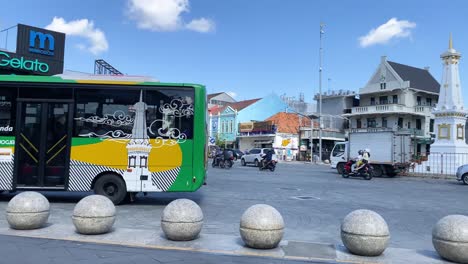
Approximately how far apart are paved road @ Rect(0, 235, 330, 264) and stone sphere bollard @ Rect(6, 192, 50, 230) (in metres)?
0.74

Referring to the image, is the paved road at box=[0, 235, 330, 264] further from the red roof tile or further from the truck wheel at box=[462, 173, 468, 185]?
the red roof tile

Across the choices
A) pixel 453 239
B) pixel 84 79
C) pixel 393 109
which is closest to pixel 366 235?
pixel 453 239

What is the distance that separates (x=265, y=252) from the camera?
6.79m

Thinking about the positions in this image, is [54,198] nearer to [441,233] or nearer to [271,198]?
[271,198]

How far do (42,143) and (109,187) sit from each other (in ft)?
6.56

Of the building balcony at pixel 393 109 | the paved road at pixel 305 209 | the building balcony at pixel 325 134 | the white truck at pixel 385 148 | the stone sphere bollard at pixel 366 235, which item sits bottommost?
the paved road at pixel 305 209

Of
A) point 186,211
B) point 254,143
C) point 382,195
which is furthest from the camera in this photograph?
point 254,143

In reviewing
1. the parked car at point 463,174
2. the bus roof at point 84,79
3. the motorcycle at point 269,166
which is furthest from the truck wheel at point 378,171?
the bus roof at point 84,79

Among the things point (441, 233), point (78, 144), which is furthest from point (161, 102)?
point (441, 233)

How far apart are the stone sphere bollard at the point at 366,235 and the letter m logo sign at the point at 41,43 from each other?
26530 millimetres

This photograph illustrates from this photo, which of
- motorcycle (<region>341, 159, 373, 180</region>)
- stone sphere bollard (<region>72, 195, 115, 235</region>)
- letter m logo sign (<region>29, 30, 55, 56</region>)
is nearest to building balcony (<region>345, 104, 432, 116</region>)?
motorcycle (<region>341, 159, 373, 180</region>)

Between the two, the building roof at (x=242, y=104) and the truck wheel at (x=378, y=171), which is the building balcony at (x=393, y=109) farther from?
the truck wheel at (x=378, y=171)

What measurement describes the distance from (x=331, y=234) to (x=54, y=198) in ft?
26.9

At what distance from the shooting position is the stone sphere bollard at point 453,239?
626 cm
